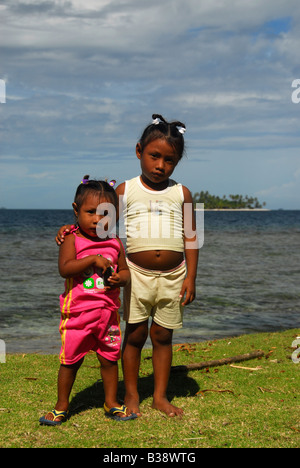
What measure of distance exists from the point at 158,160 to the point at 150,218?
1.55 ft

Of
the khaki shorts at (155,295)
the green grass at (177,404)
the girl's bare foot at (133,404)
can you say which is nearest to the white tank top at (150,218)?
the khaki shorts at (155,295)

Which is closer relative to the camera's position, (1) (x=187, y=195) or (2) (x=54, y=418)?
(2) (x=54, y=418)

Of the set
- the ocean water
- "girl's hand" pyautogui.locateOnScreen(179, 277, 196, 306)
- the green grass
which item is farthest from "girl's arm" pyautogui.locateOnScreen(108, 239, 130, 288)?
the ocean water

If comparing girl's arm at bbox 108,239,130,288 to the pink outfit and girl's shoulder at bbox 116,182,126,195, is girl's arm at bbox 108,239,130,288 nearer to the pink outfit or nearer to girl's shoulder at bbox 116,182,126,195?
the pink outfit

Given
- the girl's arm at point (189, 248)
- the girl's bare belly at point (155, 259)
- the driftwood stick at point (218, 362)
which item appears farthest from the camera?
the driftwood stick at point (218, 362)

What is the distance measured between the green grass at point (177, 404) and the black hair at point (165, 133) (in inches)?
82.1

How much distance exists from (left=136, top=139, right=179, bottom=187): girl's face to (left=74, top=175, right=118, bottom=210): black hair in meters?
0.37

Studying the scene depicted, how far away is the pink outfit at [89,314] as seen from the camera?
3.78 metres

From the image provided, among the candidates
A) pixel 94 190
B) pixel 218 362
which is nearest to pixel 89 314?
pixel 94 190

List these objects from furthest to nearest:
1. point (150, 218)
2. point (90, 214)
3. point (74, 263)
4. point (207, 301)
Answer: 1. point (207, 301)
2. point (150, 218)
3. point (90, 214)
4. point (74, 263)

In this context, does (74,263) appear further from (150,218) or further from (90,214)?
(150,218)

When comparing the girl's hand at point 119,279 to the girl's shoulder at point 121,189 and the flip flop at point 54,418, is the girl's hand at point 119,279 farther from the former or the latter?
the flip flop at point 54,418

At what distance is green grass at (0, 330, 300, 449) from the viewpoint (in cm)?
352

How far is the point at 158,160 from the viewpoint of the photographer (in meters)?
4.13
